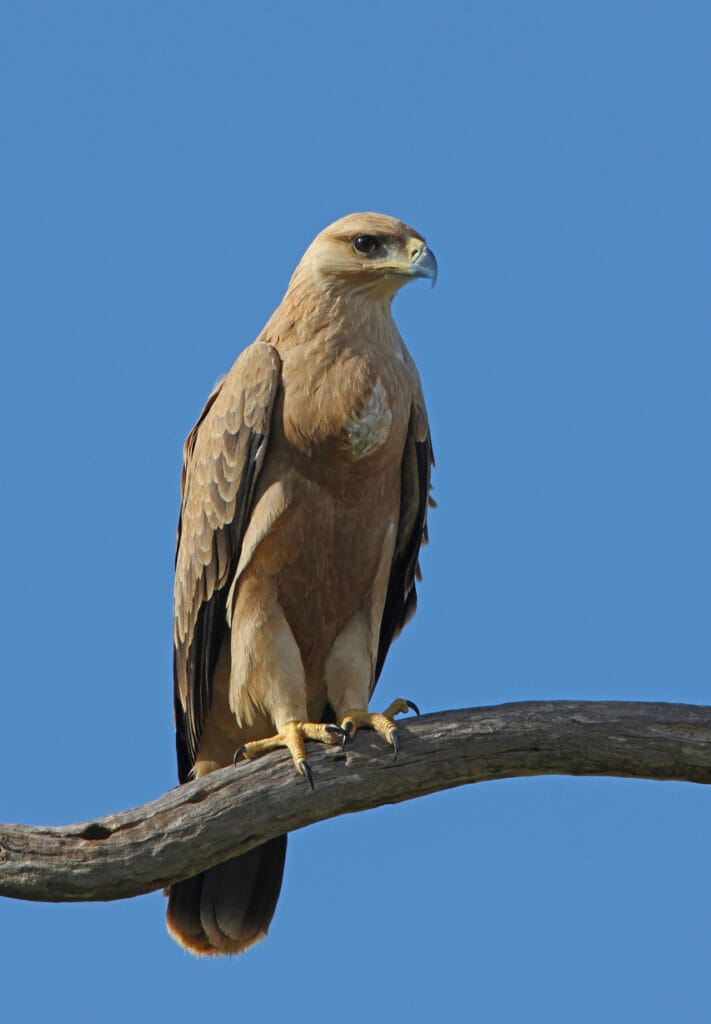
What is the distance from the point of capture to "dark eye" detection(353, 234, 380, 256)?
21.4ft

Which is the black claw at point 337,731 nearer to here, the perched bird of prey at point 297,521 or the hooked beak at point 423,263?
the perched bird of prey at point 297,521

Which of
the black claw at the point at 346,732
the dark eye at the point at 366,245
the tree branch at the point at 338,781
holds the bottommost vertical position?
the tree branch at the point at 338,781

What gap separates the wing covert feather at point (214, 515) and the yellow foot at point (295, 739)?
0.84 metres

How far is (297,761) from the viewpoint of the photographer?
5.76 metres

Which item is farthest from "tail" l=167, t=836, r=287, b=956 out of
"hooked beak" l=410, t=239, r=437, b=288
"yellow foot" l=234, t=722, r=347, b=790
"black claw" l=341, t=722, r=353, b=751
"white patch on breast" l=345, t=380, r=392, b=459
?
"hooked beak" l=410, t=239, r=437, b=288

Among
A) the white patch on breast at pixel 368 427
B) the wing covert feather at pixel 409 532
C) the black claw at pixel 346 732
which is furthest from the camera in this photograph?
the wing covert feather at pixel 409 532

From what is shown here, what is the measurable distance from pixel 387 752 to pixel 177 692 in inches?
63.1

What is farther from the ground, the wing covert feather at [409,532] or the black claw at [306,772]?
the wing covert feather at [409,532]

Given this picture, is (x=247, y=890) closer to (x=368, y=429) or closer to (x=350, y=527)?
(x=350, y=527)

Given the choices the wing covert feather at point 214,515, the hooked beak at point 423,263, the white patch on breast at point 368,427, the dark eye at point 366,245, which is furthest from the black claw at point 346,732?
the dark eye at point 366,245

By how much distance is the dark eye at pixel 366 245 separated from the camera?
6516 millimetres

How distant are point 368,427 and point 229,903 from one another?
2.42 meters

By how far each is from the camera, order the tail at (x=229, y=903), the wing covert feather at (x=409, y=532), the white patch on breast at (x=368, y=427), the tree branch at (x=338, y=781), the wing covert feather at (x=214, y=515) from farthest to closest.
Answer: the wing covert feather at (x=409, y=532) < the tail at (x=229, y=903) < the wing covert feather at (x=214, y=515) < the white patch on breast at (x=368, y=427) < the tree branch at (x=338, y=781)

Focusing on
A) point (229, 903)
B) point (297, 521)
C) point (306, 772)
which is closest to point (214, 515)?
point (297, 521)
